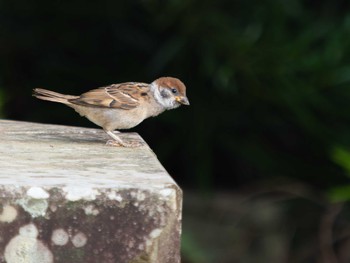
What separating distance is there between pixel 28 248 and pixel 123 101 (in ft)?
7.22

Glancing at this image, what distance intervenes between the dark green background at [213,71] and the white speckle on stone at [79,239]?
167 inches

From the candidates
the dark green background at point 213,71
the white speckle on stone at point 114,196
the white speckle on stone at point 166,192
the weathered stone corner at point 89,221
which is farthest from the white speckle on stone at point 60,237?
the dark green background at point 213,71

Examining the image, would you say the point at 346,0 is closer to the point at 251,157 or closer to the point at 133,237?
the point at 251,157

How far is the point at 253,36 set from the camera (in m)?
6.49

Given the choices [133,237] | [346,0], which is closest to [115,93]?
[133,237]

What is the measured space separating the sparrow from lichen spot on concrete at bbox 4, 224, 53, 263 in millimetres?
1999

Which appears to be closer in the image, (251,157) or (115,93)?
(115,93)

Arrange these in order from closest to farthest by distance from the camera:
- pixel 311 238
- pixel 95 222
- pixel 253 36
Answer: pixel 95 222
pixel 253 36
pixel 311 238

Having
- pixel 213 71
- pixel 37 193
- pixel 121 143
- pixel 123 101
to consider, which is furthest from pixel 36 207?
pixel 213 71

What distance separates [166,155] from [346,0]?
5.67 feet

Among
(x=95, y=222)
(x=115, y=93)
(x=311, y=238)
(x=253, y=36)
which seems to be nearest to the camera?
(x=95, y=222)

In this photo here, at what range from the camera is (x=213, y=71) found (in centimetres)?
654

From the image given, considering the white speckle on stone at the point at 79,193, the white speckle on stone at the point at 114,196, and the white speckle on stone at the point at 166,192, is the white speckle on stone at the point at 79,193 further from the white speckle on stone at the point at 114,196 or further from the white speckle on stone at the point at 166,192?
the white speckle on stone at the point at 166,192

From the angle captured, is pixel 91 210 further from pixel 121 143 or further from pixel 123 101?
pixel 123 101
